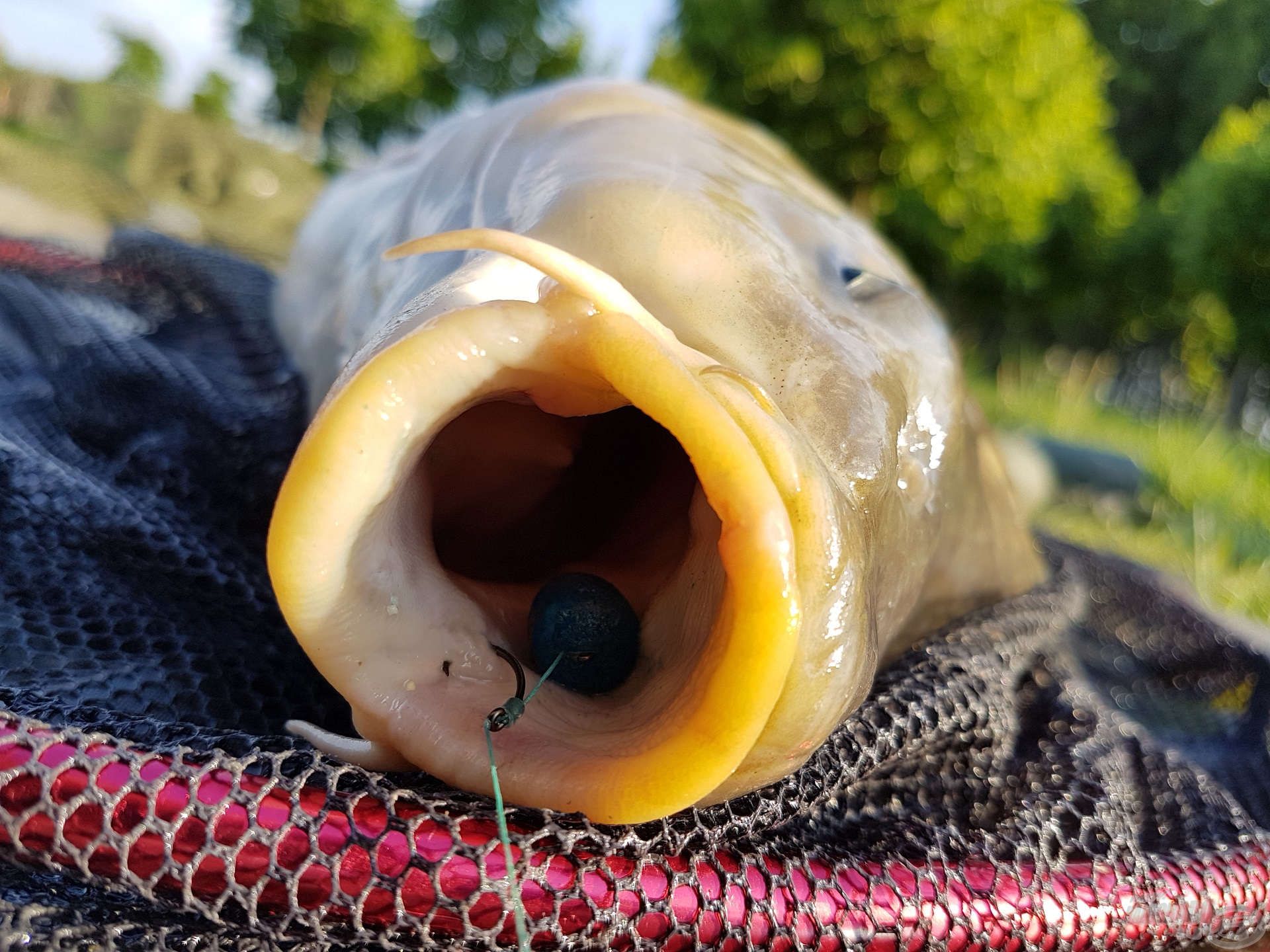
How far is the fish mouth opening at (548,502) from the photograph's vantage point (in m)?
0.71

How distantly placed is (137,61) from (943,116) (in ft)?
80.6

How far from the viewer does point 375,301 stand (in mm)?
1073

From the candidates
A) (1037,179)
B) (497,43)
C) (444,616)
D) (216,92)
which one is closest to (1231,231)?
(444,616)

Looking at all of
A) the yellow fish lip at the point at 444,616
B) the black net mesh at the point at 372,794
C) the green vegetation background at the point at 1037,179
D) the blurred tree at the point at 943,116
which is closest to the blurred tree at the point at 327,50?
the green vegetation background at the point at 1037,179

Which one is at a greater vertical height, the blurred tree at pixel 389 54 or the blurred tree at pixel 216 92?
the blurred tree at pixel 389 54

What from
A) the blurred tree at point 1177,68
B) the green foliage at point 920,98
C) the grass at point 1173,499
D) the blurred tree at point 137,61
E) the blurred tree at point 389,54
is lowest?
the blurred tree at point 137,61

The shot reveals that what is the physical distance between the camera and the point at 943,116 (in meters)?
7.24

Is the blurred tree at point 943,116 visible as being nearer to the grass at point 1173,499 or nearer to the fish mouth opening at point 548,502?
the grass at point 1173,499

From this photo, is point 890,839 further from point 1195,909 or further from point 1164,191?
point 1164,191

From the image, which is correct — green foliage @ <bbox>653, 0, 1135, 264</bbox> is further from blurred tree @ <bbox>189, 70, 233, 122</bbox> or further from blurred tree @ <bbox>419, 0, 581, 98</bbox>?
blurred tree @ <bbox>189, 70, 233, 122</bbox>

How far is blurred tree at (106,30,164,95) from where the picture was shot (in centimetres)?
2289

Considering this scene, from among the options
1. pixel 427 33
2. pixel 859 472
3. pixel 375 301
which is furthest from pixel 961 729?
pixel 427 33

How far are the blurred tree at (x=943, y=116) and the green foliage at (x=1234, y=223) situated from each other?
8.64 ft

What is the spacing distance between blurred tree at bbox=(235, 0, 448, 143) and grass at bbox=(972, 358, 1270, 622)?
1186 cm
